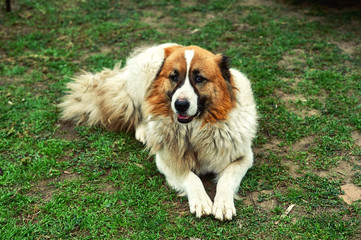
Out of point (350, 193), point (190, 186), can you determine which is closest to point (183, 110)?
point (190, 186)

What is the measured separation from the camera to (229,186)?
3256 mm

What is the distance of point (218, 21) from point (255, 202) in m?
4.79

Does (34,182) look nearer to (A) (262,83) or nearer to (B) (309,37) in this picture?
(A) (262,83)

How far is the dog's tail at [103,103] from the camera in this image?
4.45m

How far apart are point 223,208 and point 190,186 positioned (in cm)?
38

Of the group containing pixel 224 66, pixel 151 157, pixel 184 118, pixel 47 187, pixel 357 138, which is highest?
pixel 224 66

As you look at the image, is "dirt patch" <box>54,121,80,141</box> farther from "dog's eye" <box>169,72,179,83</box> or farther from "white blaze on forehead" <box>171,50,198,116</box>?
"white blaze on forehead" <box>171,50,198,116</box>

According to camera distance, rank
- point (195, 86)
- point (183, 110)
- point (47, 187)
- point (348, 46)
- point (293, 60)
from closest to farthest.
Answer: point (183, 110)
point (195, 86)
point (47, 187)
point (293, 60)
point (348, 46)

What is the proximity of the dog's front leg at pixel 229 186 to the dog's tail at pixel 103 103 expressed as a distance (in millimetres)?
1500

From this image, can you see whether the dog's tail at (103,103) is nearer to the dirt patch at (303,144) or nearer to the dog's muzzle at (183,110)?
the dog's muzzle at (183,110)

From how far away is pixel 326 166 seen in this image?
3658 millimetres

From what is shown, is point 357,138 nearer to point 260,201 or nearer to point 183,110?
point 260,201

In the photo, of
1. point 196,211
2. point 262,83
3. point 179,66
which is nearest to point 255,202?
point 196,211

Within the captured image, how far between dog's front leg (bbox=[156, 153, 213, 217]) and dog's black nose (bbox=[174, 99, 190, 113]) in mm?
602
